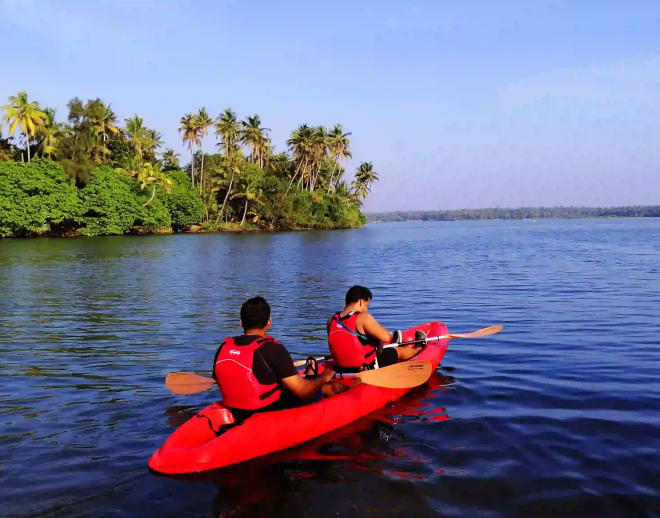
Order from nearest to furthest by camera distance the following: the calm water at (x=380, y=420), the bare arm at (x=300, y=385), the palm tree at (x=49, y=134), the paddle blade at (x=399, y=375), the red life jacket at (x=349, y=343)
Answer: the calm water at (x=380, y=420)
the bare arm at (x=300, y=385)
the paddle blade at (x=399, y=375)
the red life jacket at (x=349, y=343)
the palm tree at (x=49, y=134)

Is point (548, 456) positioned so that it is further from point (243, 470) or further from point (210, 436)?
point (210, 436)

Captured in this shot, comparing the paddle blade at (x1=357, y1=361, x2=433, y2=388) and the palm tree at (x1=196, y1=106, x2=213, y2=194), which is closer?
the paddle blade at (x1=357, y1=361, x2=433, y2=388)

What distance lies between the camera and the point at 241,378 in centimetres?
598

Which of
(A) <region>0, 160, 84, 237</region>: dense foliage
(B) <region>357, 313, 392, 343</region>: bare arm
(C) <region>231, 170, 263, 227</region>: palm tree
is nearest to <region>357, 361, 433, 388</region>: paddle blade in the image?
(B) <region>357, 313, 392, 343</region>: bare arm

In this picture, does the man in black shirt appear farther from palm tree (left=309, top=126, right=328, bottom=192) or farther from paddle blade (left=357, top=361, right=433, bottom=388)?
palm tree (left=309, top=126, right=328, bottom=192)

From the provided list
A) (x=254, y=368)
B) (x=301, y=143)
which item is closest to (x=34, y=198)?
(x=301, y=143)

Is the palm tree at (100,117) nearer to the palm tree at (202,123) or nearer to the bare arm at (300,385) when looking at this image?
the palm tree at (202,123)

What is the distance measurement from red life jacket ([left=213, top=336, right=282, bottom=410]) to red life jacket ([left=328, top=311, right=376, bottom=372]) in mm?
1832

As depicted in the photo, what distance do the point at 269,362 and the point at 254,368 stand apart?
0.17 meters

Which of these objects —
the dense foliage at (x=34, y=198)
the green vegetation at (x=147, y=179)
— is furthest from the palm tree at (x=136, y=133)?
the dense foliage at (x=34, y=198)

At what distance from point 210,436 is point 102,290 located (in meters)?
17.0

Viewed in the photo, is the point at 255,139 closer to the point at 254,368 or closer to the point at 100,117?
the point at 100,117

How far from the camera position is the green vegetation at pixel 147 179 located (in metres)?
61.1

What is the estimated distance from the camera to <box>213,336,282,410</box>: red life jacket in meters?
5.89
